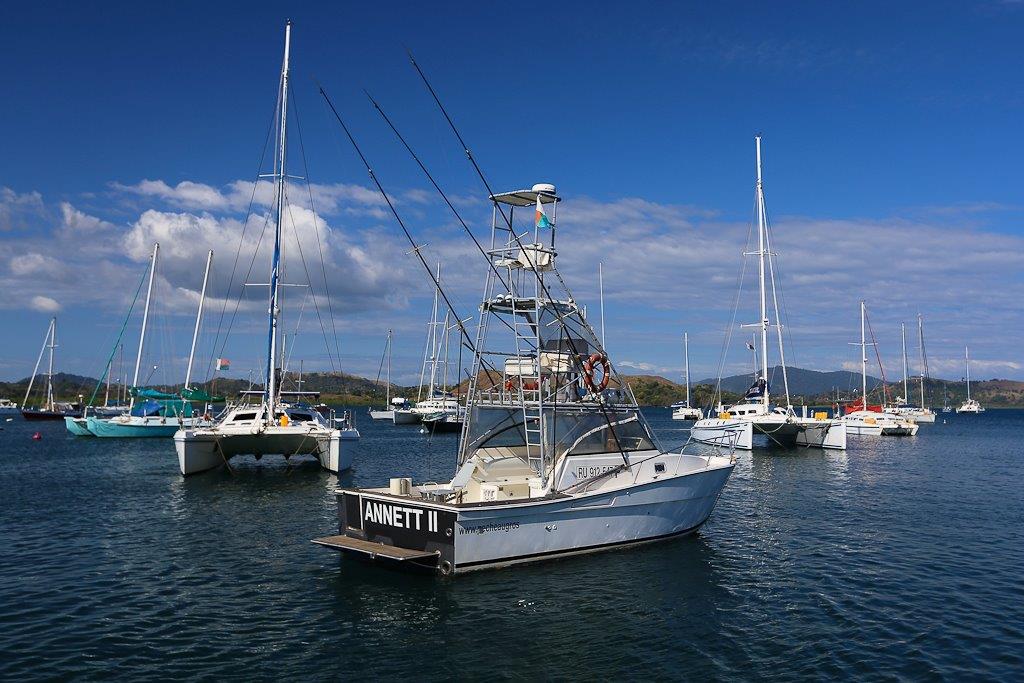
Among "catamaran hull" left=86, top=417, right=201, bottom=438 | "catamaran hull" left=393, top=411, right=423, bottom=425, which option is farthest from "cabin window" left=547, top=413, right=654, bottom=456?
"catamaran hull" left=393, top=411, right=423, bottom=425

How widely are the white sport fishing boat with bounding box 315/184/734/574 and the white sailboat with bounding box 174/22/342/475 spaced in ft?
54.6

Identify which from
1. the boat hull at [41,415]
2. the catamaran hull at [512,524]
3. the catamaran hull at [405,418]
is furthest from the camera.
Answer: the boat hull at [41,415]

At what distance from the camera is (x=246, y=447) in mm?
33844

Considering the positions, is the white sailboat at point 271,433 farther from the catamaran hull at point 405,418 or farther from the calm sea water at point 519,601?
the catamaran hull at point 405,418

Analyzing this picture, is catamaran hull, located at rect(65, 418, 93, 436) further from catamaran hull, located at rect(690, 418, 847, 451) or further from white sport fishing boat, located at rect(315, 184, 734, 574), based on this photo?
white sport fishing boat, located at rect(315, 184, 734, 574)

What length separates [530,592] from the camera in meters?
14.4

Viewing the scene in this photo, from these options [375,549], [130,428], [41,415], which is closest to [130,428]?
[130,428]

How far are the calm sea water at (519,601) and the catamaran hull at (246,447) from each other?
6.48 meters

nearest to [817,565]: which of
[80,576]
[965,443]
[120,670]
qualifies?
[120,670]

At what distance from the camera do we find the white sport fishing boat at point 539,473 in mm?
15336

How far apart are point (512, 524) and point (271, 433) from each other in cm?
1972

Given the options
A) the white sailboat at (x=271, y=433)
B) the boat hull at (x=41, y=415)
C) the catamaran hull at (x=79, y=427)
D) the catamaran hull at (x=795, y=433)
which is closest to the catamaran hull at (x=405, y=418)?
the catamaran hull at (x=79, y=427)

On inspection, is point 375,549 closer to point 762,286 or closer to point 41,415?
point 762,286

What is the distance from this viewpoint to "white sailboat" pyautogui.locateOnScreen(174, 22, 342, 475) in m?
32.7
